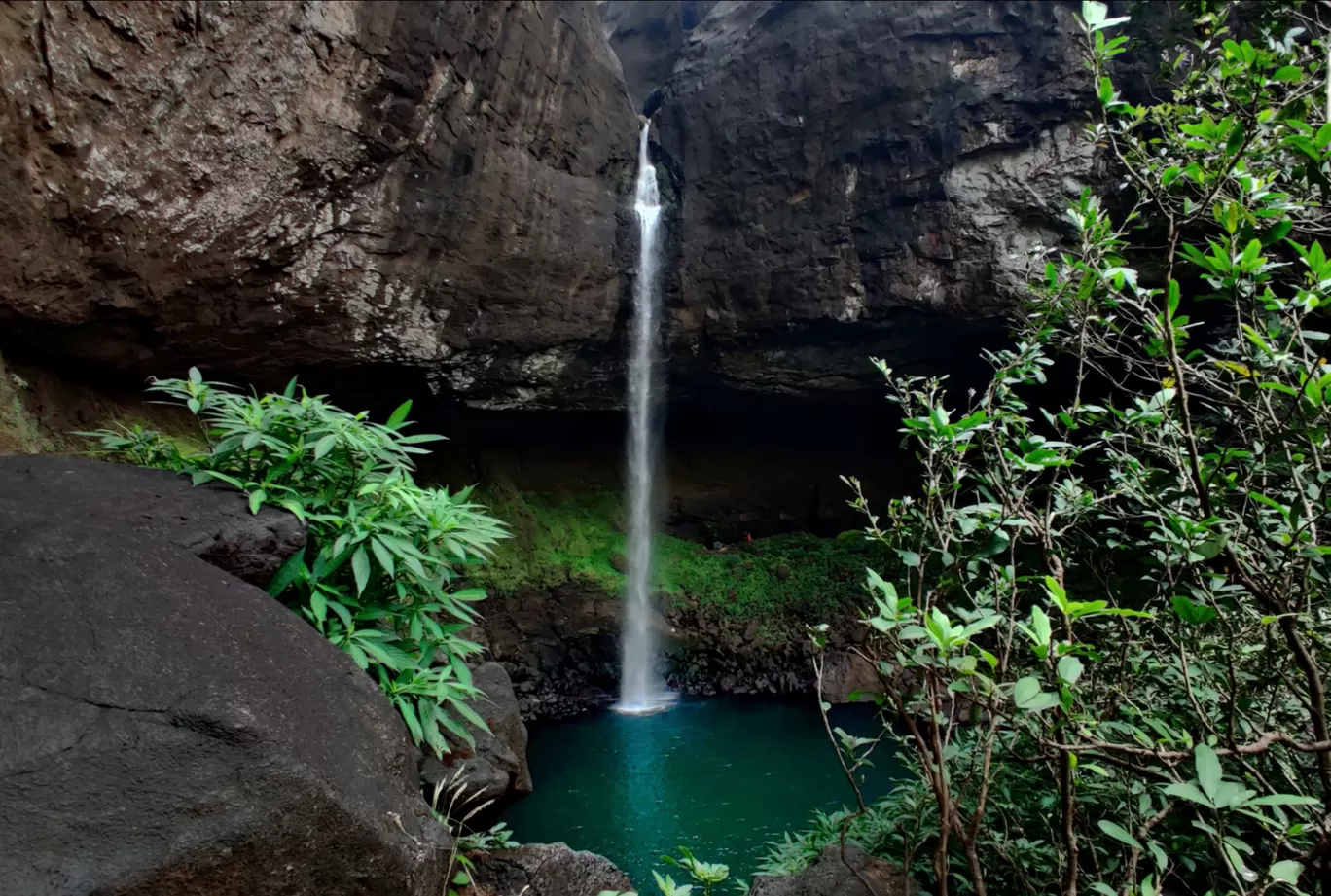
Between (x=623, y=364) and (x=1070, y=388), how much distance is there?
263 inches

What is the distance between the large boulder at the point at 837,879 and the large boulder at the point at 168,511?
2272 mm

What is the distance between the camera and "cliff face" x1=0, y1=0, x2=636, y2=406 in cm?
592

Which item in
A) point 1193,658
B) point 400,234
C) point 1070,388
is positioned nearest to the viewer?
point 1193,658

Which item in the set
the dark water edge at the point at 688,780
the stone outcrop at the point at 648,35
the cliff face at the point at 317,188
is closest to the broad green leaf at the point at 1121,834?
the dark water edge at the point at 688,780

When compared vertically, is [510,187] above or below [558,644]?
above

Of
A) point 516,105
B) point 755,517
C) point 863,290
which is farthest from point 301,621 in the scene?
point 755,517

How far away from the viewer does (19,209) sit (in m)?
5.76

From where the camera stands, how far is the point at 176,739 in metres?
2.11

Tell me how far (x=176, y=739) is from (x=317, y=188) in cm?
665

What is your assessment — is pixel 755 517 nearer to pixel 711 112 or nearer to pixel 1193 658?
pixel 711 112

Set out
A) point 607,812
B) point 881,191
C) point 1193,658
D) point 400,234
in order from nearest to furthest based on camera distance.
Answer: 1. point 1193,658
2. point 607,812
3. point 400,234
4. point 881,191

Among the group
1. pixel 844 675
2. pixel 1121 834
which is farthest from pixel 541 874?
pixel 844 675

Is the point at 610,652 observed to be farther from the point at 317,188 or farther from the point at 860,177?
the point at 860,177

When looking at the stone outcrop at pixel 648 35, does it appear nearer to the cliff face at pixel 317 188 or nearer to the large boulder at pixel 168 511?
the cliff face at pixel 317 188
